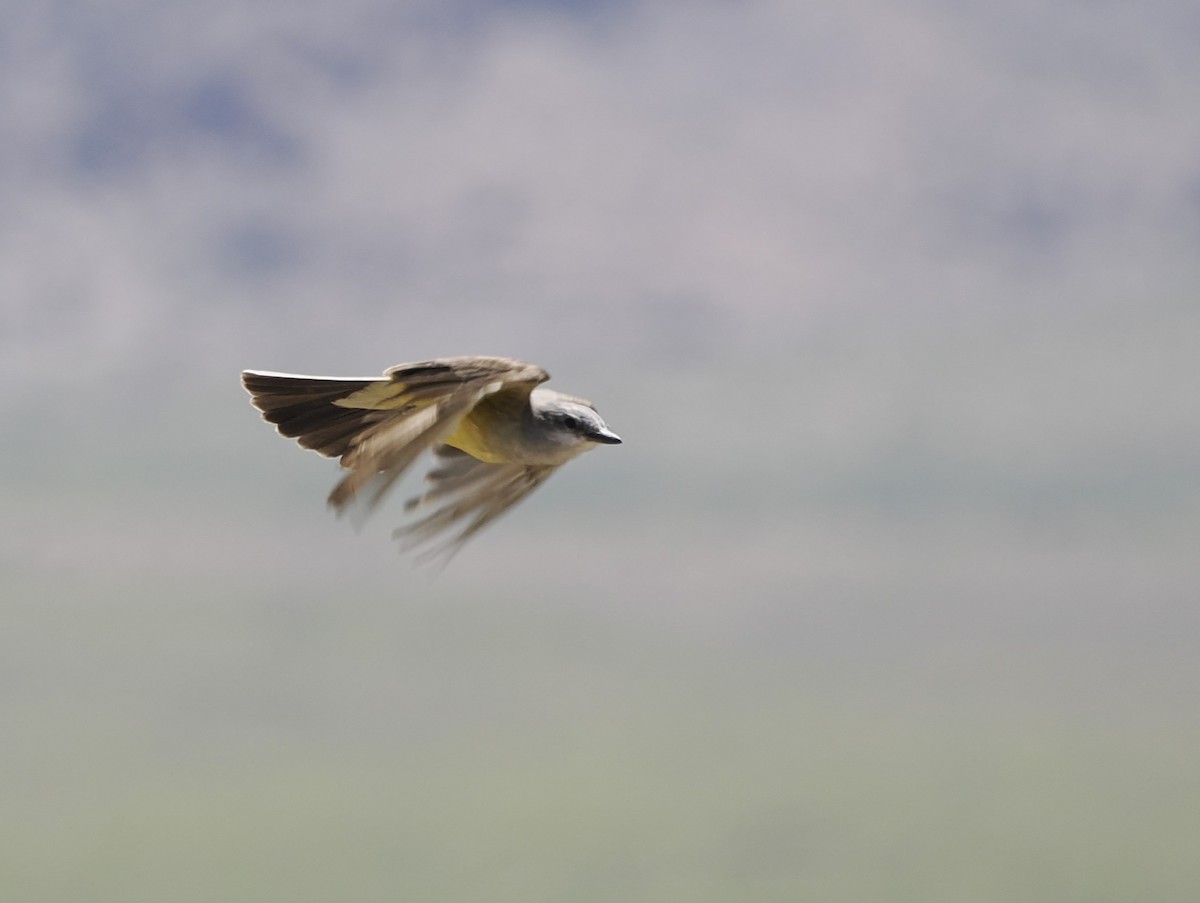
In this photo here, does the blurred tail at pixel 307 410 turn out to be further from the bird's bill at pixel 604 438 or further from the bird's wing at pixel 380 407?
the bird's bill at pixel 604 438

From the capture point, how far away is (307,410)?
740 centimetres

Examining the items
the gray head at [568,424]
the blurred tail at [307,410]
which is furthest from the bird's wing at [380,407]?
the gray head at [568,424]

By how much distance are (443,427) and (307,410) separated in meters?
1.71

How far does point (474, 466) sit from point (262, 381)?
1.28 meters

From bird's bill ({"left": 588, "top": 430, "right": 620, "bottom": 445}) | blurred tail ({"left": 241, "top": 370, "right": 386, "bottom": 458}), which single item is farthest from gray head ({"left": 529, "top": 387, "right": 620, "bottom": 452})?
blurred tail ({"left": 241, "top": 370, "right": 386, "bottom": 458})

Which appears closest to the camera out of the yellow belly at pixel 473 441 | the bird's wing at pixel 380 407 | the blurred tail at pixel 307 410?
the bird's wing at pixel 380 407

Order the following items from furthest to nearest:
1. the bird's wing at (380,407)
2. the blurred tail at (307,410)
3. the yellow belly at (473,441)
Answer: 1. the blurred tail at (307,410)
2. the yellow belly at (473,441)
3. the bird's wing at (380,407)

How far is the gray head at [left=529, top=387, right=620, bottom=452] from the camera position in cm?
698

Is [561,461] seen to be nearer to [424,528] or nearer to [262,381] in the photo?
[424,528]

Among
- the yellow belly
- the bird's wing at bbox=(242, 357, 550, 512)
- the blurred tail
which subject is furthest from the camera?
the blurred tail

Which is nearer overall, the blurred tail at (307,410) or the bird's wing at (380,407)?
the bird's wing at (380,407)

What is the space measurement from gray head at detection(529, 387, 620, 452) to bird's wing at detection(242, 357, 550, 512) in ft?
0.74

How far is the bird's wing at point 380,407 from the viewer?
5859mm

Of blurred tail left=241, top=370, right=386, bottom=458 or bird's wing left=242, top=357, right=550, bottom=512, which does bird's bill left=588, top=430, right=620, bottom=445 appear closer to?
bird's wing left=242, top=357, right=550, bottom=512
